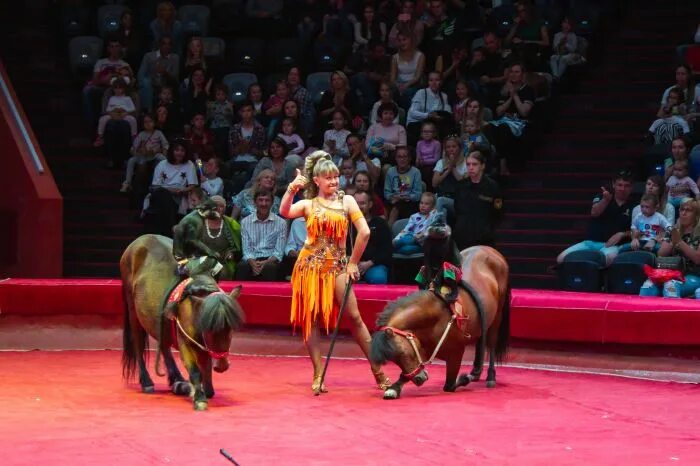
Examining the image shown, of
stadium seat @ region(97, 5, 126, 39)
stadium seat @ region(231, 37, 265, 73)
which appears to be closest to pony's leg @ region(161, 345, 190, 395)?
stadium seat @ region(231, 37, 265, 73)

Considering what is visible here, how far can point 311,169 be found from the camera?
32.6 ft

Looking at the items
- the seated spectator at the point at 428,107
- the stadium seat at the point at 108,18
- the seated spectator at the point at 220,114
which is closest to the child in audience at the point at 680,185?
the seated spectator at the point at 428,107

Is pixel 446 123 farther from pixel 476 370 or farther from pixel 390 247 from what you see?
pixel 476 370

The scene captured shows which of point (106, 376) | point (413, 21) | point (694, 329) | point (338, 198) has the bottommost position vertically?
point (106, 376)

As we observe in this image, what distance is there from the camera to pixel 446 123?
15719mm

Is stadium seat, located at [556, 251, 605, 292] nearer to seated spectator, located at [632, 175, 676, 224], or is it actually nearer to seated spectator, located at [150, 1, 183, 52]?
seated spectator, located at [632, 175, 676, 224]

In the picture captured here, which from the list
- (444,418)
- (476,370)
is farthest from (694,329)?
(444,418)

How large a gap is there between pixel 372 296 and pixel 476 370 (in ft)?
5.51

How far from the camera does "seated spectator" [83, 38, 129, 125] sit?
698 inches

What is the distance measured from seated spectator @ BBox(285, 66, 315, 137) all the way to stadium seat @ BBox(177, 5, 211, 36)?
250 cm

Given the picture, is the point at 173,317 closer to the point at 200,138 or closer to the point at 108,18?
the point at 200,138

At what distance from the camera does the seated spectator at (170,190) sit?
602 inches

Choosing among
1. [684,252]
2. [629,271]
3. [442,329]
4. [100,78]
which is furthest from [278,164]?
[442,329]

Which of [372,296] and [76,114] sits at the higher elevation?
[76,114]
